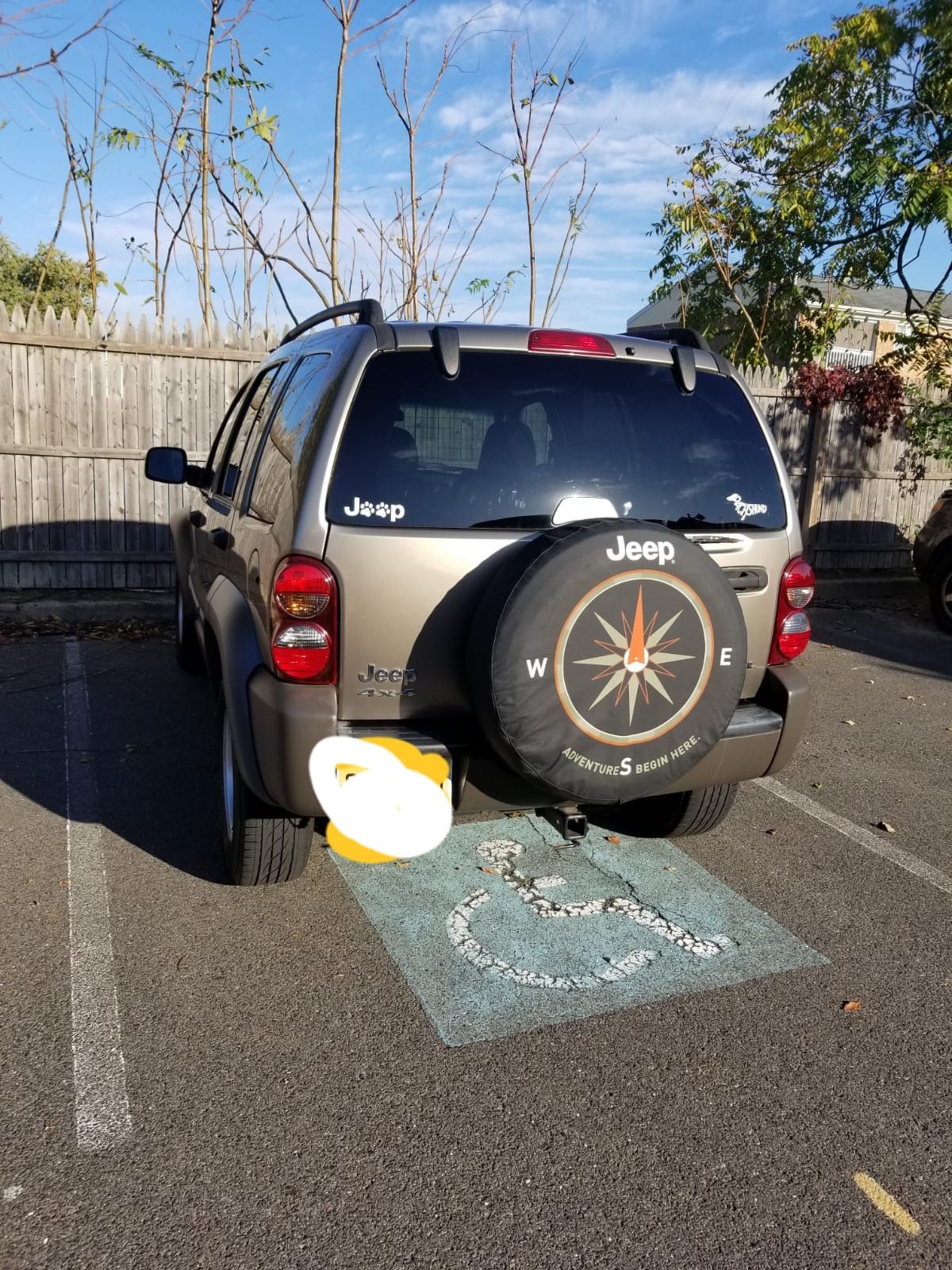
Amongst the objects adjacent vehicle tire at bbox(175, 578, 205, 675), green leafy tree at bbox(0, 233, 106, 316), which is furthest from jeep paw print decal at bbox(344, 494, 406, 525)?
green leafy tree at bbox(0, 233, 106, 316)

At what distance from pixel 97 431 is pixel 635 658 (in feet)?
22.1

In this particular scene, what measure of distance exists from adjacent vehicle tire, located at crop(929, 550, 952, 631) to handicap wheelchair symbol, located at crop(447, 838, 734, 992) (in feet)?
21.1

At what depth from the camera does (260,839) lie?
10.8ft

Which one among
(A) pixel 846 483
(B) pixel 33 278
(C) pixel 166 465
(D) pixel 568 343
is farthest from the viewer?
(B) pixel 33 278

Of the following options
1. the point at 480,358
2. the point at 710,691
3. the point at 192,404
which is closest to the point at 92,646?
the point at 192,404

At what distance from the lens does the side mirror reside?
188 inches

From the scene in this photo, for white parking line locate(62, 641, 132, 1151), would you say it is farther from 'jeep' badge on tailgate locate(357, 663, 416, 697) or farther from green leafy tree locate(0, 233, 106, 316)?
green leafy tree locate(0, 233, 106, 316)

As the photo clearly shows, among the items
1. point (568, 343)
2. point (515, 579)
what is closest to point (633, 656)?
A: point (515, 579)

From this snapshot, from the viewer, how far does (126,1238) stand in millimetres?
2008

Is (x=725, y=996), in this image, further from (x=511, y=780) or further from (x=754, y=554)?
(x=754, y=554)

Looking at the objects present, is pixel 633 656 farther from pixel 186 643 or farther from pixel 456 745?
pixel 186 643

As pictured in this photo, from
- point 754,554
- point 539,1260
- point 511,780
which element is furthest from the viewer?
point 754,554

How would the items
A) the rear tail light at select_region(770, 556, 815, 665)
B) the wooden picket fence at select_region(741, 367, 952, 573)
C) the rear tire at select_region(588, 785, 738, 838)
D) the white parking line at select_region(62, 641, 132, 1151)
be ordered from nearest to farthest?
the white parking line at select_region(62, 641, 132, 1151) → the rear tail light at select_region(770, 556, 815, 665) → the rear tire at select_region(588, 785, 738, 838) → the wooden picket fence at select_region(741, 367, 952, 573)

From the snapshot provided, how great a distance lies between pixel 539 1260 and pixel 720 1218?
430 mm
